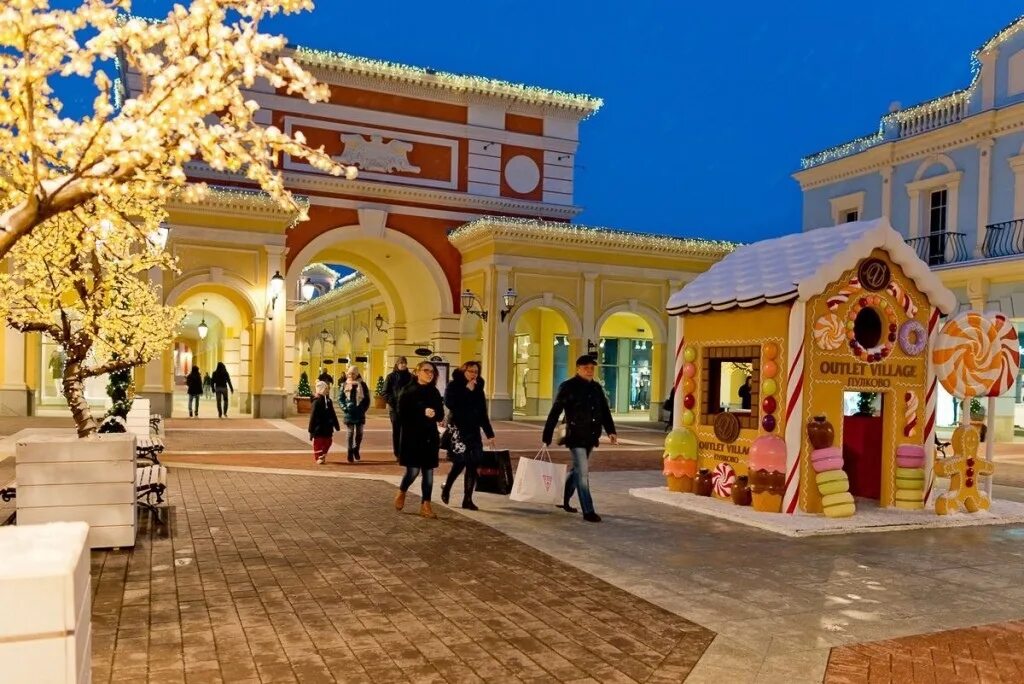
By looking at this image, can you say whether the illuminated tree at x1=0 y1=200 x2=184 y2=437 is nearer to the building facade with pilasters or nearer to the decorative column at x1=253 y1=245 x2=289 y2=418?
the decorative column at x1=253 y1=245 x2=289 y2=418

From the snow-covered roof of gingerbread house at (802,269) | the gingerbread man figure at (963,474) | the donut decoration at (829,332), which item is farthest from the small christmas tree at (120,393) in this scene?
the gingerbread man figure at (963,474)

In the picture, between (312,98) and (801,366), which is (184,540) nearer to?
(312,98)

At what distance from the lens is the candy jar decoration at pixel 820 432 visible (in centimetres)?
912

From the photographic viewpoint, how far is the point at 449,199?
28094 mm

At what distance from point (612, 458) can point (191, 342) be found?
38.5 m

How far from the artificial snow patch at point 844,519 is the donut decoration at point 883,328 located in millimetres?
1783

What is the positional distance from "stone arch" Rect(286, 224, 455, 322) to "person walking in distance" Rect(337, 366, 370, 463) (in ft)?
40.5

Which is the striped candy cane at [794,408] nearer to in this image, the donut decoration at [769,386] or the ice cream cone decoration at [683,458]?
the donut decoration at [769,386]

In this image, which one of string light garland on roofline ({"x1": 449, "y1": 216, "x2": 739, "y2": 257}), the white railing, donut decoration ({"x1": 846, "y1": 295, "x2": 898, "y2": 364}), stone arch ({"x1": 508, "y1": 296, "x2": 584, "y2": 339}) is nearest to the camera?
donut decoration ({"x1": 846, "y1": 295, "x2": 898, "y2": 364})

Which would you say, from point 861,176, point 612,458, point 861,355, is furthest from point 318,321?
point 861,355

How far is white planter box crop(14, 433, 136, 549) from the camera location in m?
6.90

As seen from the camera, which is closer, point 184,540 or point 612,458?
point 184,540

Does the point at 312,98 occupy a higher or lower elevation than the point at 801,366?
higher

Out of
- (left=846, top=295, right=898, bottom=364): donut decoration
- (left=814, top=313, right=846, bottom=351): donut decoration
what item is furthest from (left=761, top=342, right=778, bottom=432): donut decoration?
(left=846, top=295, right=898, bottom=364): donut decoration
